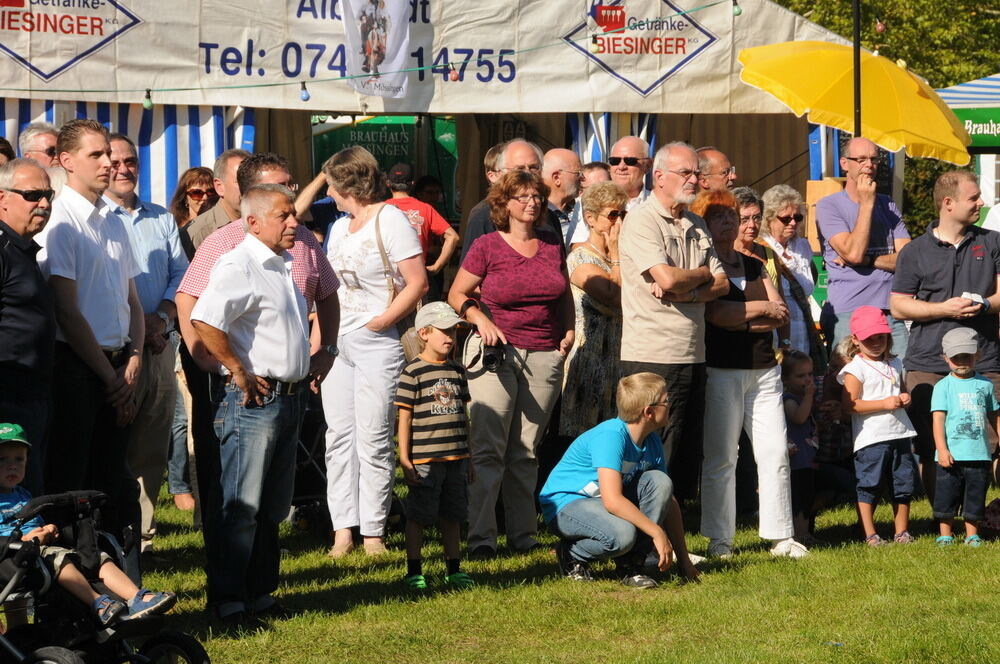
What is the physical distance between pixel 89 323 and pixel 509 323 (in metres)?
2.49

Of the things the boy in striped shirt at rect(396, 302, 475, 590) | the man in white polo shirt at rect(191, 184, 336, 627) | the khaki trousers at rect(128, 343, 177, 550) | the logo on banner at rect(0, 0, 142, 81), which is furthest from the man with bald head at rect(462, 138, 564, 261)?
the logo on banner at rect(0, 0, 142, 81)

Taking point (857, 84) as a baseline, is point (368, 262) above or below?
below

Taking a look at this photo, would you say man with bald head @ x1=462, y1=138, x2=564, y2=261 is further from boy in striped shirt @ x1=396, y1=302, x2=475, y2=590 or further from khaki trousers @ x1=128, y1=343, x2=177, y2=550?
khaki trousers @ x1=128, y1=343, x2=177, y2=550

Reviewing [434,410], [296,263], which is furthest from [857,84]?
[296,263]

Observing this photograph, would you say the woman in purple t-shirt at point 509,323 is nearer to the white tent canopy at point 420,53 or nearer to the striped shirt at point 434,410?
the striped shirt at point 434,410

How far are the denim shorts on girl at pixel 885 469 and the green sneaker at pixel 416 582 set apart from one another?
2.80m

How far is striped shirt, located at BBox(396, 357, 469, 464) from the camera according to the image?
22.5 ft

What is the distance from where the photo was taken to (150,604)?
479 centimetres

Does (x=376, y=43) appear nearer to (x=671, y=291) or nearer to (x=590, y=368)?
(x=590, y=368)

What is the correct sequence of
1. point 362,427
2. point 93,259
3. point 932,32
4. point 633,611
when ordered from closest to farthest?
point 93,259 < point 633,611 < point 362,427 < point 932,32

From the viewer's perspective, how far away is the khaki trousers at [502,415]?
25.0 ft

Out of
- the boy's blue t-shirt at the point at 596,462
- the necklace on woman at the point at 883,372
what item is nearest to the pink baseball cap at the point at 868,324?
the necklace on woman at the point at 883,372

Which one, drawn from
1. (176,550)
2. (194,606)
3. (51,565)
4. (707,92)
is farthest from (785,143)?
(51,565)

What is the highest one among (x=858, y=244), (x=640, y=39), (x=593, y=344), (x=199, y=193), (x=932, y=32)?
(x=932, y=32)
